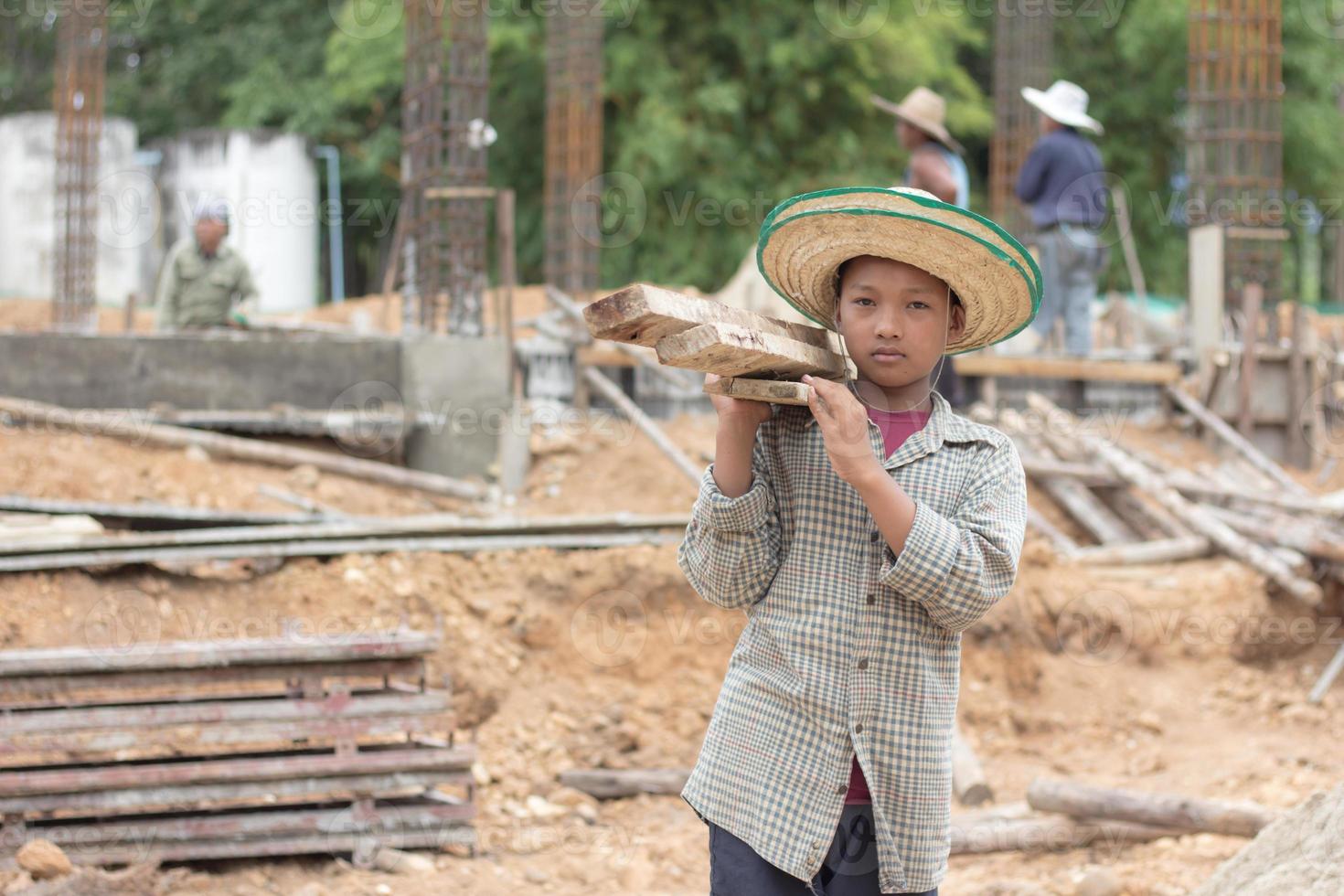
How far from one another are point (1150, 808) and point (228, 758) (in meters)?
3.26

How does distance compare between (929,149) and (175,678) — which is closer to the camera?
(175,678)

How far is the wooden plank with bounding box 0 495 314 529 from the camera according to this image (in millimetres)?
7148

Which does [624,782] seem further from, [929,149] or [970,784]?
[929,149]

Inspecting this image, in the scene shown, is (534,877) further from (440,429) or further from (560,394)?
(560,394)

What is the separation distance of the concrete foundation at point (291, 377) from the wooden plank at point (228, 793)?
4.68 metres

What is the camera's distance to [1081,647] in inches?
304

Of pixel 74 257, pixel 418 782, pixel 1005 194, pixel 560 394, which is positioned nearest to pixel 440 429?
pixel 560 394

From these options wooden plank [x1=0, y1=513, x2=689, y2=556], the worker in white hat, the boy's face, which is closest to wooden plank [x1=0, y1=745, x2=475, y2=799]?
wooden plank [x1=0, y1=513, x2=689, y2=556]

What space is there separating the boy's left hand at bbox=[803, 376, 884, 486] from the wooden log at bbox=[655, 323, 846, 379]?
0.06 metres

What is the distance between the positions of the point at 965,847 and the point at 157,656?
2.88 meters

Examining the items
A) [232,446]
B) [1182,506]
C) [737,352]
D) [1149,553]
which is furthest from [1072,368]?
[737,352]

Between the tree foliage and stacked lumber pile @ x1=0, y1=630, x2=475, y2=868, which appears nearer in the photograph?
stacked lumber pile @ x1=0, y1=630, x2=475, y2=868

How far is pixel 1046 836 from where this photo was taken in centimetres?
499

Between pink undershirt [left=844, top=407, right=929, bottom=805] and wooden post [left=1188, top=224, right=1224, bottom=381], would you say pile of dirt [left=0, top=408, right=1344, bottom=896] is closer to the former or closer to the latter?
pink undershirt [left=844, top=407, right=929, bottom=805]
